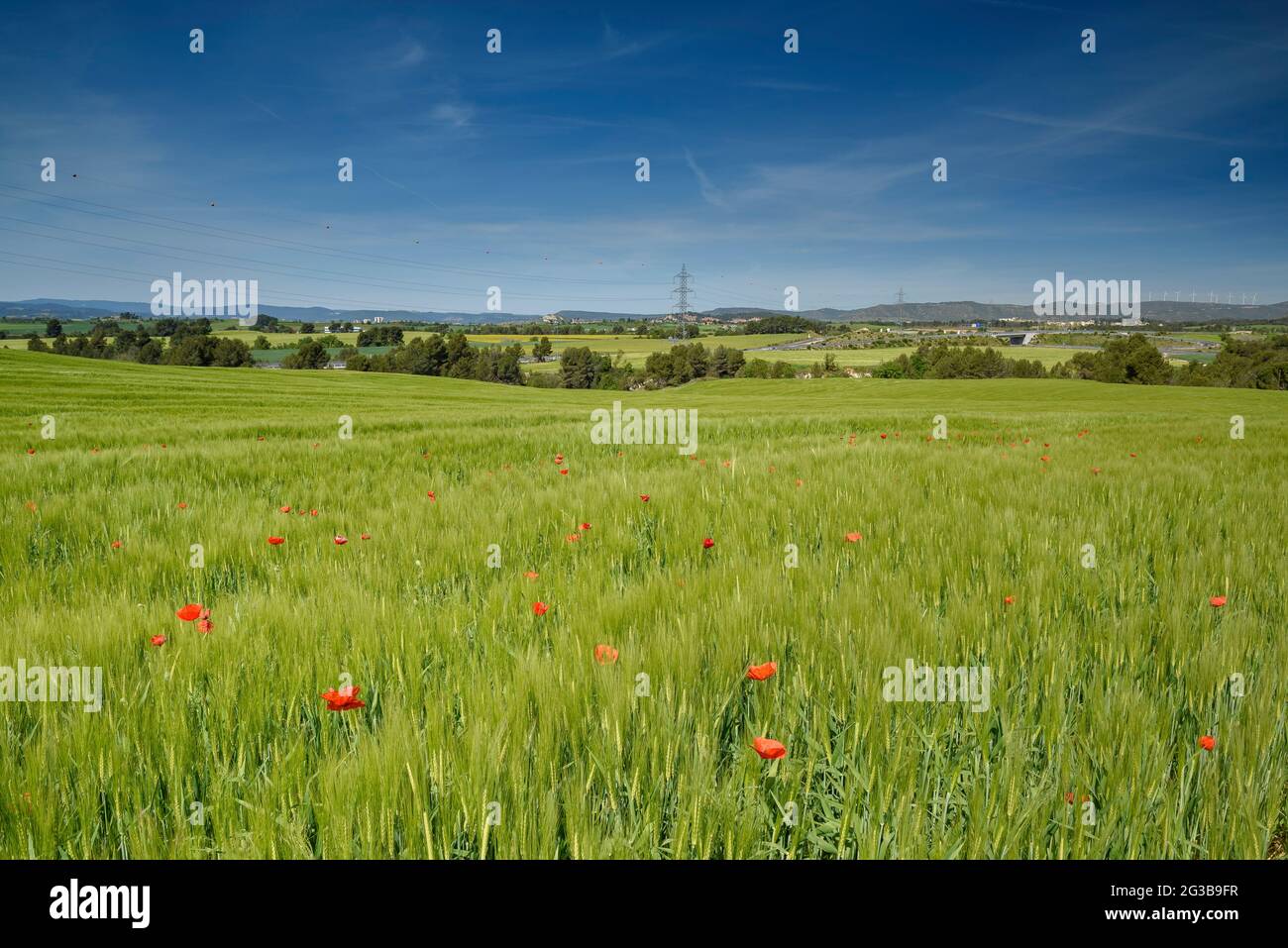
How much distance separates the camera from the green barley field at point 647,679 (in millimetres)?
1404

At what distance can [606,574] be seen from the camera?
10.5 ft

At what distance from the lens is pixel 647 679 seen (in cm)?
191

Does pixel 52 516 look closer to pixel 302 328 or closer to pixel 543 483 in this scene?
pixel 543 483

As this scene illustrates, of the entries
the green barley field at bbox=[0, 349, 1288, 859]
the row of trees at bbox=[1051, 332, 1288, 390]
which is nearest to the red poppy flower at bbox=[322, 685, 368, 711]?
the green barley field at bbox=[0, 349, 1288, 859]

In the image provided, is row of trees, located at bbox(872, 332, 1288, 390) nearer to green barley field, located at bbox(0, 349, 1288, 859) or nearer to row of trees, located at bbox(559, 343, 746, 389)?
row of trees, located at bbox(559, 343, 746, 389)

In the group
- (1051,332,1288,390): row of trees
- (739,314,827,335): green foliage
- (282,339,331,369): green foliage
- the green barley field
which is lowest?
the green barley field

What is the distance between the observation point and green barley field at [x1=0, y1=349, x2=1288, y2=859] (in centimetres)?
140

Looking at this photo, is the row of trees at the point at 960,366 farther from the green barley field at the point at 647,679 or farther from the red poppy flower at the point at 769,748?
the red poppy flower at the point at 769,748

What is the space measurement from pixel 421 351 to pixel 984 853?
316 ft

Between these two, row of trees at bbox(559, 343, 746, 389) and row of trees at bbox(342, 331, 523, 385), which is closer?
row of trees at bbox(342, 331, 523, 385)

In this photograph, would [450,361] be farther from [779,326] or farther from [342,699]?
[342,699]

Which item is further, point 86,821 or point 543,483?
point 543,483

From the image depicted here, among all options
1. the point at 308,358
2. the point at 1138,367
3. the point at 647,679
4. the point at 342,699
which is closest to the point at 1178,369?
the point at 1138,367
